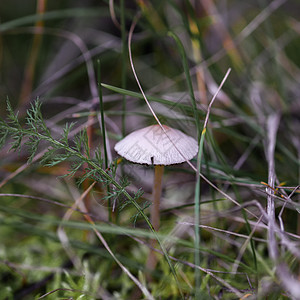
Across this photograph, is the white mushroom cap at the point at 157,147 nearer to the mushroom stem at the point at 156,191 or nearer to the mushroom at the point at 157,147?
the mushroom at the point at 157,147

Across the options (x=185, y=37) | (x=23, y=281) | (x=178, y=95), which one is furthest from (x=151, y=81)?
(x=23, y=281)

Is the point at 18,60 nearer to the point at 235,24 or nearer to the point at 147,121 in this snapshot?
the point at 147,121

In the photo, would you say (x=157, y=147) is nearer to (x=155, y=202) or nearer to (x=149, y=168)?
(x=155, y=202)

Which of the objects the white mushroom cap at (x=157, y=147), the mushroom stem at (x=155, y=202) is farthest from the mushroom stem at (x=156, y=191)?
the white mushroom cap at (x=157, y=147)

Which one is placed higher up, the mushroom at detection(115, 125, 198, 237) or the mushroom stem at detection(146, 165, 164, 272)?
the mushroom at detection(115, 125, 198, 237)

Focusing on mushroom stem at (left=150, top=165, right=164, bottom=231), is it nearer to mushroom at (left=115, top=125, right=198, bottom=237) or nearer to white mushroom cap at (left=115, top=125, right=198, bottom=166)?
mushroom at (left=115, top=125, right=198, bottom=237)

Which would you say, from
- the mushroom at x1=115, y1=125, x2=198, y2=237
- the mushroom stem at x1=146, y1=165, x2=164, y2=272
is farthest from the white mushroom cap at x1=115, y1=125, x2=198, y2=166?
the mushroom stem at x1=146, y1=165, x2=164, y2=272

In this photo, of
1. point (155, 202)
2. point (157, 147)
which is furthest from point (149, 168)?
point (157, 147)
